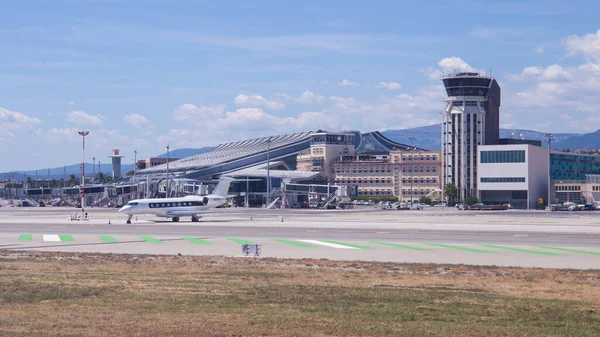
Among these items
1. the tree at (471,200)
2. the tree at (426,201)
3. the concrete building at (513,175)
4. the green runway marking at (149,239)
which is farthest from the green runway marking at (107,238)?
the tree at (426,201)

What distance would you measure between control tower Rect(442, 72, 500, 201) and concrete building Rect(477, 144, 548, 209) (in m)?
4.14

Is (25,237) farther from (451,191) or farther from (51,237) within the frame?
(451,191)

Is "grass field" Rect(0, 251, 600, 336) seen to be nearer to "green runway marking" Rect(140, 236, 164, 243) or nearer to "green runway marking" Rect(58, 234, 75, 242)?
"green runway marking" Rect(140, 236, 164, 243)

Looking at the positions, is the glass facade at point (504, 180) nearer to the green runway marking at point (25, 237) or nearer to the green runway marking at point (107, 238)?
the green runway marking at point (107, 238)

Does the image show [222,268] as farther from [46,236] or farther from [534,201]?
[534,201]

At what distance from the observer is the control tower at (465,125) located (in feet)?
605

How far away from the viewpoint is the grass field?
20641 millimetres

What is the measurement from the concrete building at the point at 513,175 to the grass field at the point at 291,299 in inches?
5634

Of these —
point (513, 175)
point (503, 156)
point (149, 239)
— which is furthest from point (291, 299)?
point (503, 156)

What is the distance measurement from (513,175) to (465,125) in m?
17.1

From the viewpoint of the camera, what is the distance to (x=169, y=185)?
611ft

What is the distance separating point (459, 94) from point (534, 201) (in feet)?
100

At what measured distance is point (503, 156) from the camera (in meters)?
178

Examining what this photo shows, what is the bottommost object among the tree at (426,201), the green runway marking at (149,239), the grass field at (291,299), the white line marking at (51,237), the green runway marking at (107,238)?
the white line marking at (51,237)
